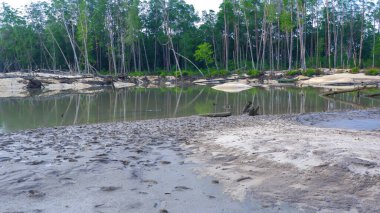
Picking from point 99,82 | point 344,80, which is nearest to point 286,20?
point 344,80

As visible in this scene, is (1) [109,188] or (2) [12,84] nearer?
(1) [109,188]

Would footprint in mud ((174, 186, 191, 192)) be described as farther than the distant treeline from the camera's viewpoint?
No

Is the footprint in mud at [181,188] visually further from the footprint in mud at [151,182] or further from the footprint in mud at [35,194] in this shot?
the footprint in mud at [35,194]

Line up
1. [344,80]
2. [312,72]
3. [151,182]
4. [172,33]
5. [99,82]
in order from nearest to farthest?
[151,182], [344,80], [99,82], [312,72], [172,33]

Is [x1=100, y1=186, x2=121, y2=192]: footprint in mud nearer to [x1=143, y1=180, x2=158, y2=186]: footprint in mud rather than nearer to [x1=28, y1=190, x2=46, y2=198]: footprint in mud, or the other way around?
[x1=143, y1=180, x2=158, y2=186]: footprint in mud

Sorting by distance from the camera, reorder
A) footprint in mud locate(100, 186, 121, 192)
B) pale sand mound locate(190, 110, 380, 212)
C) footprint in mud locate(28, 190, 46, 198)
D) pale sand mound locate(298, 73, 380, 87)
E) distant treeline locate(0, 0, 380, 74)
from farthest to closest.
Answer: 1. distant treeline locate(0, 0, 380, 74)
2. pale sand mound locate(298, 73, 380, 87)
3. footprint in mud locate(100, 186, 121, 192)
4. footprint in mud locate(28, 190, 46, 198)
5. pale sand mound locate(190, 110, 380, 212)

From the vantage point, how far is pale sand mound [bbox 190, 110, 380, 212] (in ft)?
13.5

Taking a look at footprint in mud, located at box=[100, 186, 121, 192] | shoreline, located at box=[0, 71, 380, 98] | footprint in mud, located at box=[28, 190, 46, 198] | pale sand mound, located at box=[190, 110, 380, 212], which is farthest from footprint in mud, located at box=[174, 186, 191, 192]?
shoreline, located at box=[0, 71, 380, 98]

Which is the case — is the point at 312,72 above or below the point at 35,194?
above

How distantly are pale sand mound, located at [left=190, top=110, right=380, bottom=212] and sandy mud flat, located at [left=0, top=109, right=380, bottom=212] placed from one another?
1 cm

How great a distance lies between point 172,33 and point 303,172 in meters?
64.1

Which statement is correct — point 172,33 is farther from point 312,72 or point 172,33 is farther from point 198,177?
point 198,177

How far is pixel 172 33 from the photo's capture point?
67.1m

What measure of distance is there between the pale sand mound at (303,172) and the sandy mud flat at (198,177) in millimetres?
11
